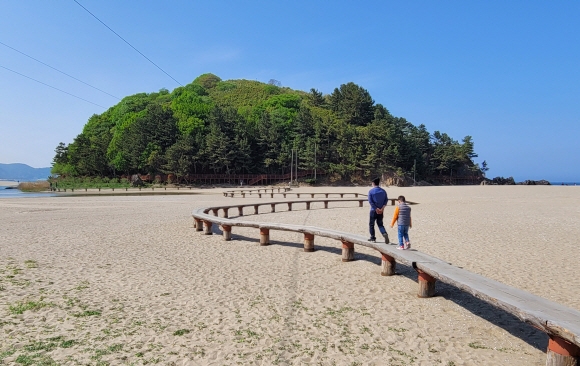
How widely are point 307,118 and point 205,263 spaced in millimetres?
66075

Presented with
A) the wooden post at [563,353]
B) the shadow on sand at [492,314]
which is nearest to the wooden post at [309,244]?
the shadow on sand at [492,314]

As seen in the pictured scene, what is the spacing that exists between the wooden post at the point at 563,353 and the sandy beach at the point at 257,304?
0.69m

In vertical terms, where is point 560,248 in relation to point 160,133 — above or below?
below

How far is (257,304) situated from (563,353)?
397 cm

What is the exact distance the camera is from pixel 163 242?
37.6 ft

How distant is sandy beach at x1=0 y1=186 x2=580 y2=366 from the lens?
4.30 metres

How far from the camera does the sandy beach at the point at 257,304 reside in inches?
169

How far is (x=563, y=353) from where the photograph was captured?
3.44 metres

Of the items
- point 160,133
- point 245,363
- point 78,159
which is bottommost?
point 245,363

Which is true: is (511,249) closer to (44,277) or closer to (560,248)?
(560,248)

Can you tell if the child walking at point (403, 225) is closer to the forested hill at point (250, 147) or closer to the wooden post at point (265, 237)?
the wooden post at point (265, 237)

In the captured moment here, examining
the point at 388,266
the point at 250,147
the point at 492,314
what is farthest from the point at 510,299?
the point at 250,147

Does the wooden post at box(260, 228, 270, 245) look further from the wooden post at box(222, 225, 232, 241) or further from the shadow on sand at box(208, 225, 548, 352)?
the shadow on sand at box(208, 225, 548, 352)

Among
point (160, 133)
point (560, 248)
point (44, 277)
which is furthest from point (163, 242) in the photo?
point (160, 133)
